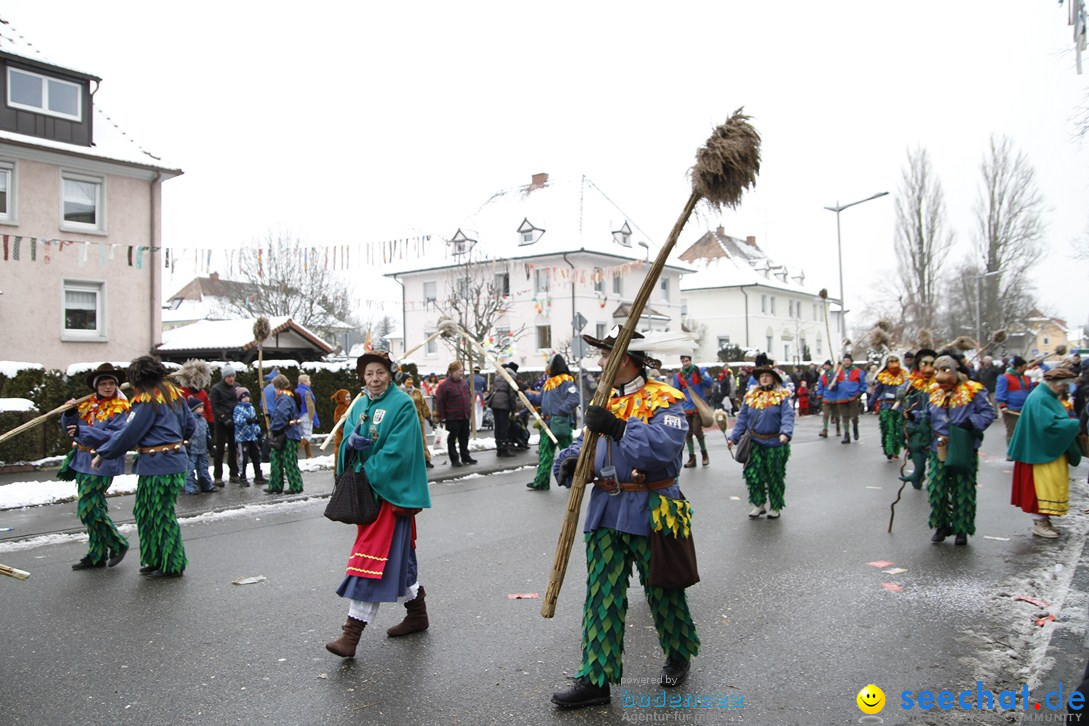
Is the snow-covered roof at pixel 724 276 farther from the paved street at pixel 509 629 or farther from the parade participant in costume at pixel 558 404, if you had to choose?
the paved street at pixel 509 629

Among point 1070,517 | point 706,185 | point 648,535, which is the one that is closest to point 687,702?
point 648,535

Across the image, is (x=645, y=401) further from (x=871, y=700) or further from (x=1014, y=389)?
(x=1014, y=389)

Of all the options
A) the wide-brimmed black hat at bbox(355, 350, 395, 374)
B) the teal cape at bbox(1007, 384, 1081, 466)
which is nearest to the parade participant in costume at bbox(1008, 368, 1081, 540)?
the teal cape at bbox(1007, 384, 1081, 466)

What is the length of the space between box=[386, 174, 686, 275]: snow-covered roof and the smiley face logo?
38.8 metres

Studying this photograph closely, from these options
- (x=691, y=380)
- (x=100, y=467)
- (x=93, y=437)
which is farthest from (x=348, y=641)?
(x=691, y=380)

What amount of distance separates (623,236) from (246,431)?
35131 mm

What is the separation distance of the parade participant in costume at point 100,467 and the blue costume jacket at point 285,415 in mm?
4457

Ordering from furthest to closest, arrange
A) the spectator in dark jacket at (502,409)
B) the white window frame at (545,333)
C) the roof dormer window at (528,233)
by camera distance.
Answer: the roof dormer window at (528,233)
the white window frame at (545,333)
the spectator in dark jacket at (502,409)

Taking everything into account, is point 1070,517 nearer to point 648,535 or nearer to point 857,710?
point 857,710

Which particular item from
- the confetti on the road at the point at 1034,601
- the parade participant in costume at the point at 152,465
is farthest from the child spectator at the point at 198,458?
the confetti on the road at the point at 1034,601

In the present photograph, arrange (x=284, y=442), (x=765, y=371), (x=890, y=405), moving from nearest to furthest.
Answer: (x=765, y=371) → (x=284, y=442) → (x=890, y=405)

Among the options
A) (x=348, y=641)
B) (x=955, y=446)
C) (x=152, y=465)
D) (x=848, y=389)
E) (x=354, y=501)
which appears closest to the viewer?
(x=348, y=641)

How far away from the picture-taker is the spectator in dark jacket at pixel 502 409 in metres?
16.3

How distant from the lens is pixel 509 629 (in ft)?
18.0
